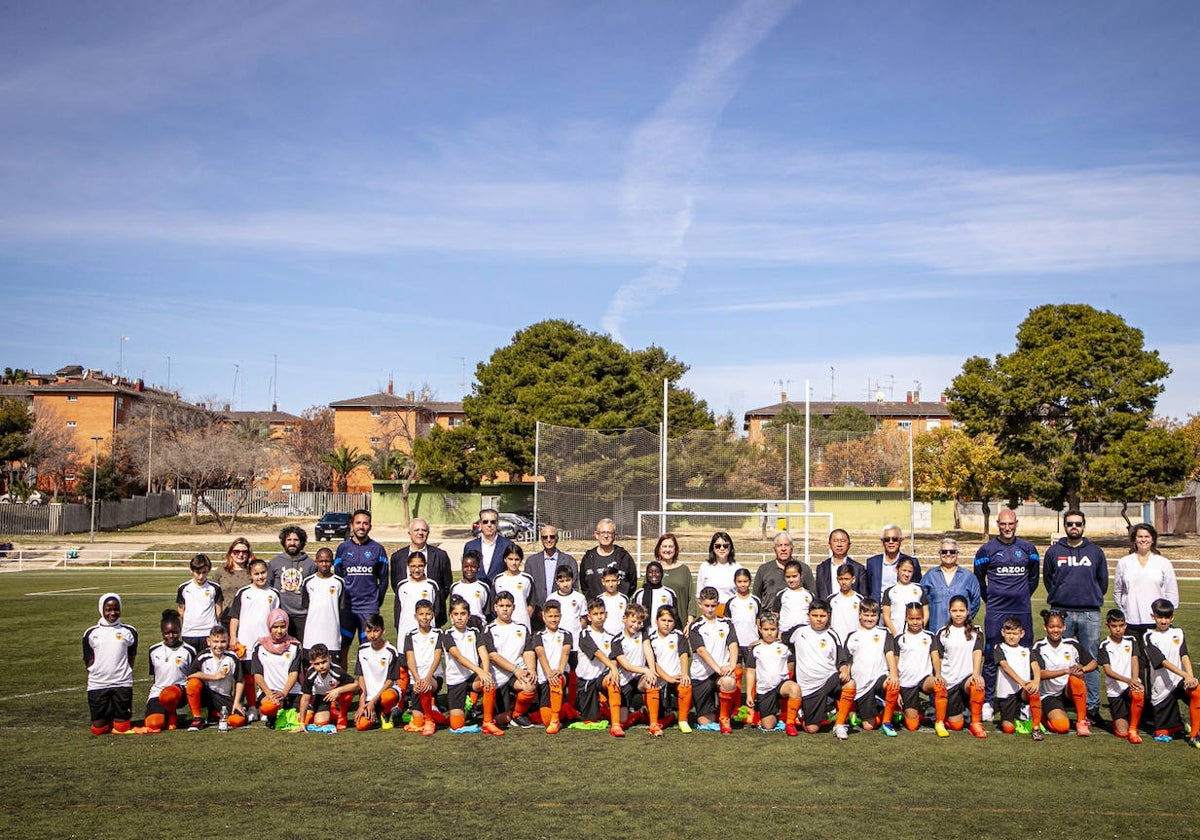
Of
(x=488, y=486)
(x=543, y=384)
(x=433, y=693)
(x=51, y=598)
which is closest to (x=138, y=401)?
(x=488, y=486)

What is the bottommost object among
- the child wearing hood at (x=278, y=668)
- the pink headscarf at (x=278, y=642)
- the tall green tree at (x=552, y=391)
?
the child wearing hood at (x=278, y=668)

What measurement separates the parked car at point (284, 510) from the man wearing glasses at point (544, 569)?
4582cm

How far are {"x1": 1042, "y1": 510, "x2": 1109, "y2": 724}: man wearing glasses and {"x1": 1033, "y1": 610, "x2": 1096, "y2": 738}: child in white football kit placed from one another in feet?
0.85

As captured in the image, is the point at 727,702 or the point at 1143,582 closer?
Result: the point at 727,702

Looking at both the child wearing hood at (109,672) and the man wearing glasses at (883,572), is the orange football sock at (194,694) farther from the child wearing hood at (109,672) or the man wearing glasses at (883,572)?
the man wearing glasses at (883,572)

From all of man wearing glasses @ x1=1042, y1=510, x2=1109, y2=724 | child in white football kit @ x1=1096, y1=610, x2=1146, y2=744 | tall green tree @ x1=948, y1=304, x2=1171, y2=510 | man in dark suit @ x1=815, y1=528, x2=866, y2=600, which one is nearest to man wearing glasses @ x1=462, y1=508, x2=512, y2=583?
man in dark suit @ x1=815, y1=528, x2=866, y2=600

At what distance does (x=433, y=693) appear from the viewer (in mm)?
7371

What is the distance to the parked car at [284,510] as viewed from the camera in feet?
170

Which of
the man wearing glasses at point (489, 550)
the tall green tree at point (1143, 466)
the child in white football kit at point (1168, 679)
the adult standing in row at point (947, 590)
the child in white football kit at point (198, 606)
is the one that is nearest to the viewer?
the child in white football kit at point (1168, 679)

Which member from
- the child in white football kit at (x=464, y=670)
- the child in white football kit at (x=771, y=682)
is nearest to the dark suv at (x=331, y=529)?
the child in white football kit at (x=464, y=670)

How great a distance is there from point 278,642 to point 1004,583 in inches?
230

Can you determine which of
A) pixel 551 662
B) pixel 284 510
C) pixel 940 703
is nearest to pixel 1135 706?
pixel 940 703

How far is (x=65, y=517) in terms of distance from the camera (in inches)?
1564

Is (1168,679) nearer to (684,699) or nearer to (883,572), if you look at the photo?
(883,572)
